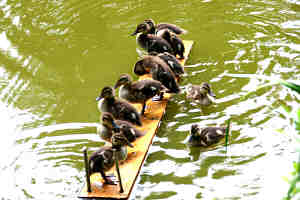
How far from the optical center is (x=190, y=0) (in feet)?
19.4

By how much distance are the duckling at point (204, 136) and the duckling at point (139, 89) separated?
Answer: 58 cm

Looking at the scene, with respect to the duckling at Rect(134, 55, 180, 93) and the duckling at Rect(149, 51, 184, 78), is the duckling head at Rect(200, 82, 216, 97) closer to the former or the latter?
the duckling at Rect(134, 55, 180, 93)

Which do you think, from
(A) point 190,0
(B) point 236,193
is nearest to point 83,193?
(B) point 236,193

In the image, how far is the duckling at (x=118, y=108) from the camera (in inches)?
141

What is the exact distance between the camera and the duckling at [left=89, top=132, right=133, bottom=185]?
3006 millimetres

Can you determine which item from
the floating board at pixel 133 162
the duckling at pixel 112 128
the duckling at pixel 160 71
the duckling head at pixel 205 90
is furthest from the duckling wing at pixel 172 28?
the duckling at pixel 112 128

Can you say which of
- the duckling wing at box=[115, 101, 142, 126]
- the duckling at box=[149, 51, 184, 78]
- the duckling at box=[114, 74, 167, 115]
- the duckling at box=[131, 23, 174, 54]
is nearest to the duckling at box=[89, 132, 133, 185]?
the duckling wing at box=[115, 101, 142, 126]

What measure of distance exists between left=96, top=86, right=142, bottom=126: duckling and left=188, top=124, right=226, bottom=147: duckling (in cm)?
48

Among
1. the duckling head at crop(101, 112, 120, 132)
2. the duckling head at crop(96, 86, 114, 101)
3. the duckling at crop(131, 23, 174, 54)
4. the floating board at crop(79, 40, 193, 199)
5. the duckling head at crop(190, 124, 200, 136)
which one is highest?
the duckling at crop(131, 23, 174, 54)

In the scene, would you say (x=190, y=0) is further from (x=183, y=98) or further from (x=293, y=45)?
(x=183, y=98)

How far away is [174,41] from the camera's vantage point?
15.1 ft

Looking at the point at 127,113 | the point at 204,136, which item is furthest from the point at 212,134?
the point at 127,113

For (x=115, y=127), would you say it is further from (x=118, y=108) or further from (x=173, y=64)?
(x=173, y=64)

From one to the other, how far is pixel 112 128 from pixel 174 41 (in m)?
1.56
